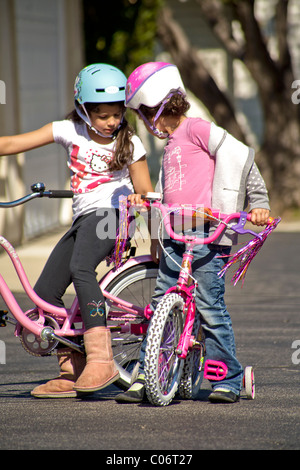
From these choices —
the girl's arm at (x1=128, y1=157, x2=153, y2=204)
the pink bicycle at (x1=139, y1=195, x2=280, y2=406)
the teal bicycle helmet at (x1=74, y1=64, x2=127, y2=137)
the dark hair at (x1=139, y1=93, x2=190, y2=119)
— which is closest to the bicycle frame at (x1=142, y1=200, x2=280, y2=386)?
the pink bicycle at (x1=139, y1=195, x2=280, y2=406)

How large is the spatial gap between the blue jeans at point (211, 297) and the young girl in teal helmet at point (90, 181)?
0.32m

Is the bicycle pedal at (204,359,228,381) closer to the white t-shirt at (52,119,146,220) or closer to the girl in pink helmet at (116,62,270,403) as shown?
the girl in pink helmet at (116,62,270,403)

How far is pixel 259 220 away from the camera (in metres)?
4.44

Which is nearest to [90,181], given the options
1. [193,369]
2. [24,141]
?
[24,141]

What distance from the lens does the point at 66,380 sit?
15.9 feet

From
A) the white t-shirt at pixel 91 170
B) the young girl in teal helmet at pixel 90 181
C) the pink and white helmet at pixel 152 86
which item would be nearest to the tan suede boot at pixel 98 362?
the young girl in teal helmet at pixel 90 181

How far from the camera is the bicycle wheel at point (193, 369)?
4.66 m

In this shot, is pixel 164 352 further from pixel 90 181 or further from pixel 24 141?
pixel 24 141

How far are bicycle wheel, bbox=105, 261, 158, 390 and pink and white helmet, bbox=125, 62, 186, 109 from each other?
90 cm

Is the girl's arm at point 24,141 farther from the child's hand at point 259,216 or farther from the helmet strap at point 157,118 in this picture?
the child's hand at point 259,216

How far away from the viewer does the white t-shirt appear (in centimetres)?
473

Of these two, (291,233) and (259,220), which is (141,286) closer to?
(259,220)
